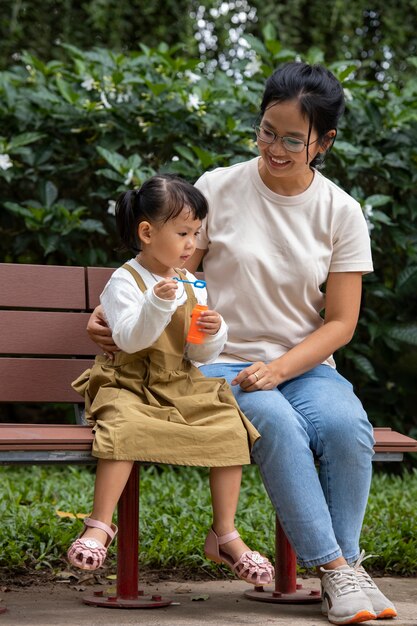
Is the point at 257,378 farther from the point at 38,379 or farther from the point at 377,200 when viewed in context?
the point at 377,200

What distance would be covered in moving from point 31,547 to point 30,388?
2.16ft

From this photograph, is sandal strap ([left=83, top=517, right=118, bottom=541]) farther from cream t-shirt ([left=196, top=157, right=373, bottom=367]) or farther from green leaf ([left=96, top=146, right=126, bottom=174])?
green leaf ([left=96, top=146, right=126, bottom=174])

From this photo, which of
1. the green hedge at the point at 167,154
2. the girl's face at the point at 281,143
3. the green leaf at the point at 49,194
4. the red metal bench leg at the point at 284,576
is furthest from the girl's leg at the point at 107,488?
the green leaf at the point at 49,194

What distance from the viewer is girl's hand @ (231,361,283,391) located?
288 centimetres

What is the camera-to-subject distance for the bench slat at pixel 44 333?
10.7ft

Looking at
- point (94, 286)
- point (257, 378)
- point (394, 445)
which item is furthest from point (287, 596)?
point (94, 286)

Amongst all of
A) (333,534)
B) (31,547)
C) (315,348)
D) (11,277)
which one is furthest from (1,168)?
(333,534)

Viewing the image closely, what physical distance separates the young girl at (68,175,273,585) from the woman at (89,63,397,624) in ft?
0.35

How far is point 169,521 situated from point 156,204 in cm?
149

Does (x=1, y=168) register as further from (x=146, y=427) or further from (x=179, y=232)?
(x=146, y=427)

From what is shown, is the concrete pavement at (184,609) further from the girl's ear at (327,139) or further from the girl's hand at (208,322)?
the girl's ear at (327,139)

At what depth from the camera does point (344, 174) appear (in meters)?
5.07

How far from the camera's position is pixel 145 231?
9.52 ft

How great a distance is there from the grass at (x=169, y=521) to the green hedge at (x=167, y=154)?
36.1 inches
